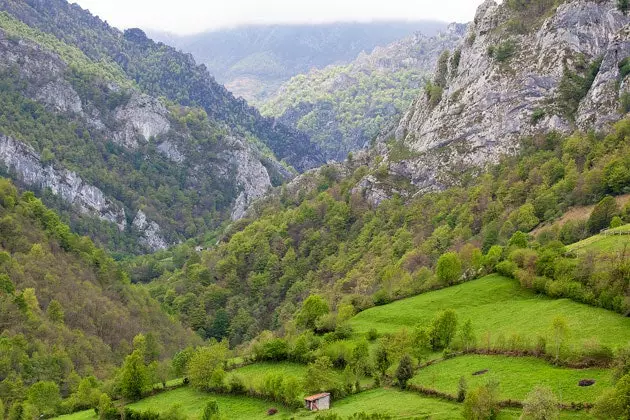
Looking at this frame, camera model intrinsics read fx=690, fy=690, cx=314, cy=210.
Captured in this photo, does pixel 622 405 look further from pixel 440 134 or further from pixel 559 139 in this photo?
pixel 440 134

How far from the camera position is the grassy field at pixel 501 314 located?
237ft

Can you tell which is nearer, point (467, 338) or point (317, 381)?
point (317, 381)

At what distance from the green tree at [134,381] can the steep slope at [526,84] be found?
101 m

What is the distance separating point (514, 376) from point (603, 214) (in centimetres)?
5104

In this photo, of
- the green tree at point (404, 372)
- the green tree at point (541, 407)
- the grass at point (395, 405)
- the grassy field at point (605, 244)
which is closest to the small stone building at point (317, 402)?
the grass at point (395, 405)

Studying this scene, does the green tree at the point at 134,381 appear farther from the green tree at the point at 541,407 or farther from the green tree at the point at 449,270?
the green tree at the point at 541,407

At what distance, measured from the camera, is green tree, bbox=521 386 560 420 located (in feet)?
169

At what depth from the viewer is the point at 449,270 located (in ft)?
356

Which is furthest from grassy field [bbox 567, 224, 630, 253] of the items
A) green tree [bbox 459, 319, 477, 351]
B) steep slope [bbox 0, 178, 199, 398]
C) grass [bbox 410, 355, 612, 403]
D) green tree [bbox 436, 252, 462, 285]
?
steep slope [bbox 0, 178, 199, 398]

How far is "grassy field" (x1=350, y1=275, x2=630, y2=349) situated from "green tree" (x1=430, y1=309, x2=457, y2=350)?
335 centimetres

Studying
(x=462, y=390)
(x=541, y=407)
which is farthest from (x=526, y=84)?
(x=541, y=407)

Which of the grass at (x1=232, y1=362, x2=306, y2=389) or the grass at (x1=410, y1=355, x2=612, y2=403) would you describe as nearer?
the grass at (x1=410, y1=355, x2=612, y2=403)

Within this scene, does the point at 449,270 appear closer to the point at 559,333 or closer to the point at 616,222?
the point at 616,222

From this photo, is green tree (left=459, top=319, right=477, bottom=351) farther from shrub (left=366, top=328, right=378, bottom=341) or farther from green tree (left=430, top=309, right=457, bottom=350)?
shrub (left=366, top=328, right=378, bottom=341)
